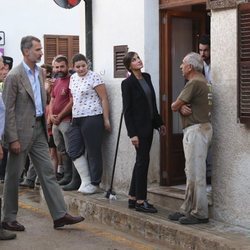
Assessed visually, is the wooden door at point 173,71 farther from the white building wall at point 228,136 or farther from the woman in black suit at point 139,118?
the white building wall at point 228,136

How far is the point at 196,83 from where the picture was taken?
19.8 feet

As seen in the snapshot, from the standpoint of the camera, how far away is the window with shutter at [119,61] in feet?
25.4

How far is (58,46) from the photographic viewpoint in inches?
734

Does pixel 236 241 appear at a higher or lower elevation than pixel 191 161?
lower

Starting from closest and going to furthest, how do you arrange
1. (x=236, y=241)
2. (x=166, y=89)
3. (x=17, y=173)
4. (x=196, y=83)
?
(x=236, y=241) < (x=196, y=83) < (x=17, y=173) < (x=166, y=89)

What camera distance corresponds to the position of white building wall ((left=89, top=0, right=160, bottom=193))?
7.38 meters

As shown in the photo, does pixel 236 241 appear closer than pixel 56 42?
Yes

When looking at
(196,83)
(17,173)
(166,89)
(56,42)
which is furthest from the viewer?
(56,42)

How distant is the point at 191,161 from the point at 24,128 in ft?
5.79

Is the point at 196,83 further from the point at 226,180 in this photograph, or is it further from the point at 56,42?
the point at 56,42

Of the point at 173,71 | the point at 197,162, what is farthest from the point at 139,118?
the point at 173,71

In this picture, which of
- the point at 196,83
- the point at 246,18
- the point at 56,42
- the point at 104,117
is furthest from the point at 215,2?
the point at 56,42

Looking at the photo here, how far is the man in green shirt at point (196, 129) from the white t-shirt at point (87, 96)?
182cm

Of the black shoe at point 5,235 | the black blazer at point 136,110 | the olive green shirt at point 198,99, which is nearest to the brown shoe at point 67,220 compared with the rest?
the black shoe at point 5,235
